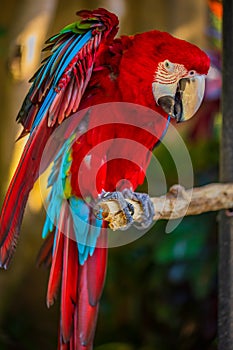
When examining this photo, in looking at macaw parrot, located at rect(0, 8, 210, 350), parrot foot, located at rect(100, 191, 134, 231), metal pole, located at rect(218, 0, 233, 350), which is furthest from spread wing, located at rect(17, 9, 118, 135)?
metal pole, located at rect(218, 0, 233, 350)

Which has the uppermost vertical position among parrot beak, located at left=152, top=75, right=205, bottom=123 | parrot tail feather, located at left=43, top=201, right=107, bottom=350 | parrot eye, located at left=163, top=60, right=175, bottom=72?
parrot eye, located at left=163, top=60, right=175, bottom=72

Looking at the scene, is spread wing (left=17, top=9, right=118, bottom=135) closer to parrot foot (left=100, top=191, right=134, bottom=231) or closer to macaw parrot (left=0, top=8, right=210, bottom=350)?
macaw parrot (left=0, top=8, right=210, bottom=350)

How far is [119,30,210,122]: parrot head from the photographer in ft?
2.32

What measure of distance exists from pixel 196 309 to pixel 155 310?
0.09 m

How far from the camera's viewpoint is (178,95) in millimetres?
715

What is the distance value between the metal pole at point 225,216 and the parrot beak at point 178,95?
0.64 feet

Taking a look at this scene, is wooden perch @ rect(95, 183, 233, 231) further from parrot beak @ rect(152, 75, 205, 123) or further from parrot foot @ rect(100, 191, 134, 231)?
parrot beak @ rect(152, 75, 205, 123)

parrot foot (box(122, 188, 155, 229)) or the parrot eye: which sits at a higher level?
the parrot eye

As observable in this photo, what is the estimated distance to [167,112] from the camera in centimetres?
72

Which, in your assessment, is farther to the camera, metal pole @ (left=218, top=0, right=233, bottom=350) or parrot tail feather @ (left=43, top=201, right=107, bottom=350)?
metal pole @ (left=218, top=0, right=233, bottom=350)

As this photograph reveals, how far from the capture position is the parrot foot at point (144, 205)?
75 cm

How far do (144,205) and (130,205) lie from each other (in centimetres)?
4

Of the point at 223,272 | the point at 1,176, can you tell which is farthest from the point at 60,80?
the point at 1,176

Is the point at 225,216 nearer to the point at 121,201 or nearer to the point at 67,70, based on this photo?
the point at 121,201
